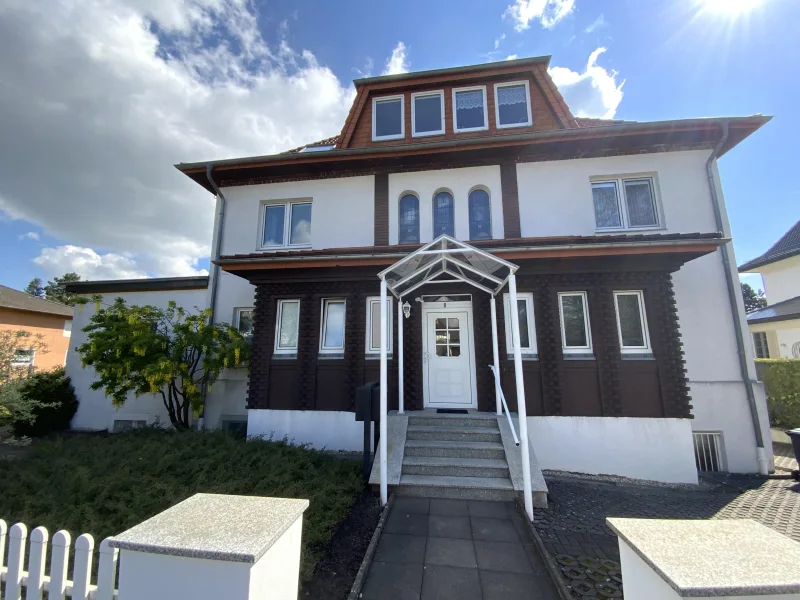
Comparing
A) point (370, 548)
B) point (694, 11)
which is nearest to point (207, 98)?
point (370, 548)

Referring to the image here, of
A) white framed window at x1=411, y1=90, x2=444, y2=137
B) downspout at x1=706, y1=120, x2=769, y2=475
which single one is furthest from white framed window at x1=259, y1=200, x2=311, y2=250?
downspout at x1=706, y1=120, x2=769, y2=475

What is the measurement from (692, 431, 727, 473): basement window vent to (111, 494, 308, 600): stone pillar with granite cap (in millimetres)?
8337

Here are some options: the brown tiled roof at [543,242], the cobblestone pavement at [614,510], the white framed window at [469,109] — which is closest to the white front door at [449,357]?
the brown tiled roof at [543,242]

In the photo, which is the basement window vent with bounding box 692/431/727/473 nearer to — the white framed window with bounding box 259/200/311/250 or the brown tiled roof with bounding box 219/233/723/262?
the brown tiled roof with bounding box 219/233/723/262

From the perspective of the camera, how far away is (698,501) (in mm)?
5027

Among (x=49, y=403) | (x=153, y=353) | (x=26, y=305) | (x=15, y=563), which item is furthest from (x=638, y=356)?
(x=26, y=305)

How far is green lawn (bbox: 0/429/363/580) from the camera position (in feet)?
11.8

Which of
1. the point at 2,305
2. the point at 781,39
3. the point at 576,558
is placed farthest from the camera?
the point at 2,305

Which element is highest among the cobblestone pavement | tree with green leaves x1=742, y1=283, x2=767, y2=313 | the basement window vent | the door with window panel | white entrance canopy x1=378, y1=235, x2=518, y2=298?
tree with green leaves x1=742, y1=283, x2=767, y2=313

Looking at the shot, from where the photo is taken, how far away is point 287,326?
7.56 metres

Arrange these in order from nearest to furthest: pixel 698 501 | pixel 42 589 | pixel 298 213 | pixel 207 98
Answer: pixel 42 589 < pixel 698 501 < pixel 207 98 < pixel 298 213

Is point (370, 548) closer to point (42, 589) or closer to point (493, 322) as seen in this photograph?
point (42, 589)

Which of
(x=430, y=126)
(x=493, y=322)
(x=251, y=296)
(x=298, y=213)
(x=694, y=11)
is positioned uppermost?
(x=694, y=11)

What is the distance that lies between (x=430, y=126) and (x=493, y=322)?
5.68 metres
